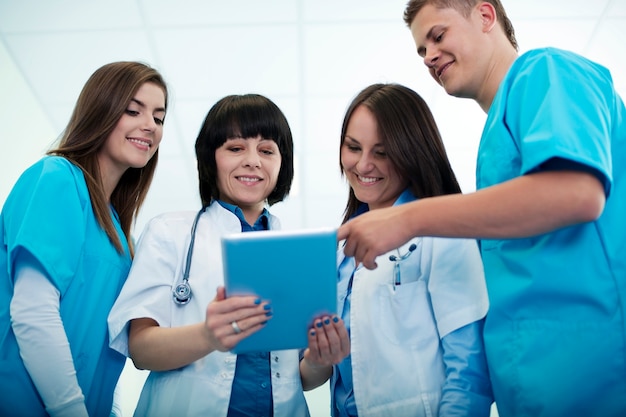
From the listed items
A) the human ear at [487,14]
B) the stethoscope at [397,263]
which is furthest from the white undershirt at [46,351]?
the human ear at [487,14]

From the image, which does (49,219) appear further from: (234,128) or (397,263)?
(397,263)

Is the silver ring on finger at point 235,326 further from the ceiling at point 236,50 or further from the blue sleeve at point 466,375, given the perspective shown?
the ceiling at point 236,50

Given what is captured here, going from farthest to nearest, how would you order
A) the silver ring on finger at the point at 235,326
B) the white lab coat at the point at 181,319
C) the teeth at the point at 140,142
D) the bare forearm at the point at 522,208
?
the teeth at the point at 140,142, the white lab coat at the point at 181,319, the silver ring on finger at the point at 235,326, the bare forearm at the point at 522,208

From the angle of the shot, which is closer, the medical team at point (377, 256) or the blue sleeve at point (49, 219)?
the medical team at point (377, 256)

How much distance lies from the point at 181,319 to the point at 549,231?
0.89m

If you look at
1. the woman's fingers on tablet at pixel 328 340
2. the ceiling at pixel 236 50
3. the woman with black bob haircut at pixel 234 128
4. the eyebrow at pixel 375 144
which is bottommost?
the woman's fingers on tablet at pixel 328 340

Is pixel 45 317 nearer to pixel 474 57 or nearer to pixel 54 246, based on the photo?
pixel 54 246

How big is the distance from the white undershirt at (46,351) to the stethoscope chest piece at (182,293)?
28cm

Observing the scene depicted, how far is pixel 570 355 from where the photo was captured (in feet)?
3.52

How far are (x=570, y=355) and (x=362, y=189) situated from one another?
711mm

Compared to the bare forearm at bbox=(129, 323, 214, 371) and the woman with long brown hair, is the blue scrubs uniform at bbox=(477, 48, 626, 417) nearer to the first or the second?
the bare forearm at bbox=(129, 323, 214, 371)

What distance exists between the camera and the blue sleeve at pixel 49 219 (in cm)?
133

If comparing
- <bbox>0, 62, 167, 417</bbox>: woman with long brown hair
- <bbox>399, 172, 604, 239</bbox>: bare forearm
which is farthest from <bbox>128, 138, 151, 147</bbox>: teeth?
<bbox>399, 172, 604, 239</bbox>: bare forearm

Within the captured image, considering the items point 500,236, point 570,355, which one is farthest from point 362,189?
point 570,355
